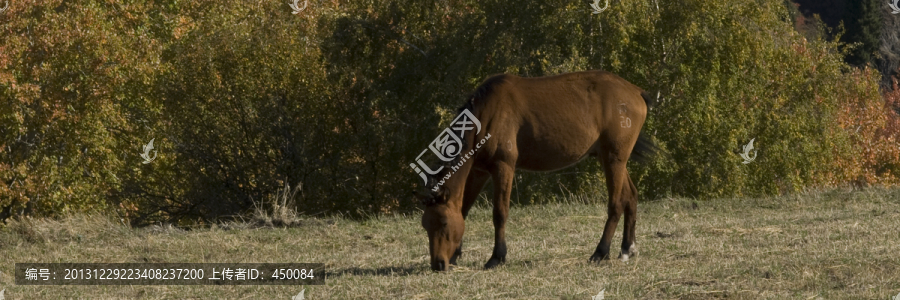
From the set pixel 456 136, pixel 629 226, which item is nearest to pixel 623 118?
pixel 629 226

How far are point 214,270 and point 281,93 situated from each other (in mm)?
19766

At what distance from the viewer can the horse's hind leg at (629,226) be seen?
1034 cm

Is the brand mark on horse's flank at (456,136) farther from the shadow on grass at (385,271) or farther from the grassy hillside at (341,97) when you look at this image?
the grassy hillside at (341,97)

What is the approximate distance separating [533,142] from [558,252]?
1507mm

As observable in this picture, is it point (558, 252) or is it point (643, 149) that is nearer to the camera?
point (558, 252)

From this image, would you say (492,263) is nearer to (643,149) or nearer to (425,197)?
(425,197)

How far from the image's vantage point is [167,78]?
30.5m

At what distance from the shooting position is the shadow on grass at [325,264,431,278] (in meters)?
9.79

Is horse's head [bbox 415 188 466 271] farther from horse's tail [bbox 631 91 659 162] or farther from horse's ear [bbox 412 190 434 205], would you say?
horse's tail [bbox 631 91 659 162]

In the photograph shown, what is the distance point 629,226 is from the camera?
34.2ft

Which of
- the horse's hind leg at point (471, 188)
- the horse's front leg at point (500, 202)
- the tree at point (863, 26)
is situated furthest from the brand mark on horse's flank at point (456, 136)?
the tree at point (863, 26)

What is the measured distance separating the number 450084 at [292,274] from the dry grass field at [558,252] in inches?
10.8

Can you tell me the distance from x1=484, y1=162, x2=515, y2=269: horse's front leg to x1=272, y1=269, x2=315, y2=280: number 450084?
1832 millimetres

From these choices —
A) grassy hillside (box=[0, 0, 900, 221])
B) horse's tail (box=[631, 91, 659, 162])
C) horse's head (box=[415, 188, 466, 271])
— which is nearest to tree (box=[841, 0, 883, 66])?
grassy hillside (box=[0, 0, 900, 221])
